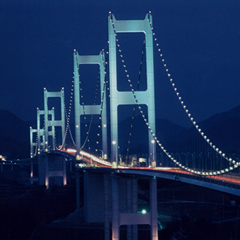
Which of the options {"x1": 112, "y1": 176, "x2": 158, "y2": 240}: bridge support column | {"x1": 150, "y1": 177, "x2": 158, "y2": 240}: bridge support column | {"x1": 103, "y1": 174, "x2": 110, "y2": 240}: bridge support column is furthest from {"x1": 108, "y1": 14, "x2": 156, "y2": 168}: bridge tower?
{"x1": 103, "y1": 174, "x2": 110, "y2": 240}: bridge support column

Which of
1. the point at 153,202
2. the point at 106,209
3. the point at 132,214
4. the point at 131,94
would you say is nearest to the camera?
the point at 153,202

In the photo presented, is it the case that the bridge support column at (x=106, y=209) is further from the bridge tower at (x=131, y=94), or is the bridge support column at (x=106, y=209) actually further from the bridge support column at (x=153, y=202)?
the bridge support column at (x=153, y=202)

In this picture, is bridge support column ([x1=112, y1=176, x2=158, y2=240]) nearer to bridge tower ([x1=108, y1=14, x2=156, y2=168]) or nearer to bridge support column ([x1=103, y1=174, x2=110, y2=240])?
bridge tower ([x1=108, y1=14, x2=156, y2=168])

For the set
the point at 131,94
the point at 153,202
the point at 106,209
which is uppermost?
the point at 131,94

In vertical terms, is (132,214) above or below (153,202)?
below

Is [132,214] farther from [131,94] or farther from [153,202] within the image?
[131,94]

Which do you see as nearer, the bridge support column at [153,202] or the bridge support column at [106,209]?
the bridge support column at [153,202]

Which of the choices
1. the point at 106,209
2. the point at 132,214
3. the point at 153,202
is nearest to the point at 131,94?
the point at 153,202

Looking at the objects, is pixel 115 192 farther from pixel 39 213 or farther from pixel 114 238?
pixel 39 213

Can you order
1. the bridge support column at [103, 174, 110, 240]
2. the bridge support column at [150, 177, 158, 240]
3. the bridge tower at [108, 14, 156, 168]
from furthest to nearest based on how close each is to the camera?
the bridge support column at [103, 174, 110, 240]
the bridge tower at [108, 14, 156, 168]
the bridge support column at [150, 177, 158, 240]

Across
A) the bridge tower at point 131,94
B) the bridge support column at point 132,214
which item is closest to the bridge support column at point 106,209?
the bridge support column at point 132,214

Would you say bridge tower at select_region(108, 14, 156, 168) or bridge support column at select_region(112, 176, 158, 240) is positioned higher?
bridge tower at select_region(108, 14, 156, 168)
